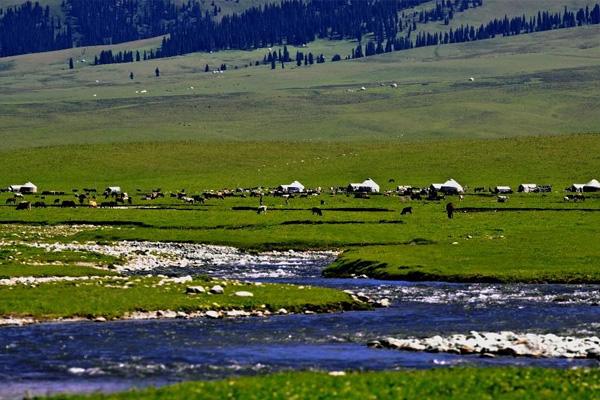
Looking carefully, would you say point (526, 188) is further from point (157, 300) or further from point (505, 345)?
point (505, 345)

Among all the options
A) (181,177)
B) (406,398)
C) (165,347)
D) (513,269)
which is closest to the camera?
(406,398)

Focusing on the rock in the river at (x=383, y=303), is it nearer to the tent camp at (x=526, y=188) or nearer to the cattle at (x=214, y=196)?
the cattle at (x=214, y=196)

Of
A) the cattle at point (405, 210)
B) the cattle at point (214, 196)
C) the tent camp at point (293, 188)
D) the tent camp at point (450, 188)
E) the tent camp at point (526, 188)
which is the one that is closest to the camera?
the cattle at point (405, 210)

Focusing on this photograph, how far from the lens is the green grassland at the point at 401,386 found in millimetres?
24984

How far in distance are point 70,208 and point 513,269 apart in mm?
56735

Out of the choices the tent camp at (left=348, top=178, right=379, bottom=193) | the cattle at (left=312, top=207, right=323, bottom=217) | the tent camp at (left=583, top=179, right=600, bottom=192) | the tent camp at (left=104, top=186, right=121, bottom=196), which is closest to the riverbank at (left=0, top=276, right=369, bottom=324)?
the cattle at (left=312, top=207, right=323, bottom=217)

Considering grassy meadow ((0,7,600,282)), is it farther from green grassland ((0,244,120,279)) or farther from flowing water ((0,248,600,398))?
green grassland ((0,244,120,279))

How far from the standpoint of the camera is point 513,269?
2056 inches

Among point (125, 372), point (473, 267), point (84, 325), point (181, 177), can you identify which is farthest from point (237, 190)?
point (125, 372)

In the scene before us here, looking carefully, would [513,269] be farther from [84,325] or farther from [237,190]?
[237,190]

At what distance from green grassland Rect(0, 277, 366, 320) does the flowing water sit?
1.26m

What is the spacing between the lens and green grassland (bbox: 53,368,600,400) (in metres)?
25.0

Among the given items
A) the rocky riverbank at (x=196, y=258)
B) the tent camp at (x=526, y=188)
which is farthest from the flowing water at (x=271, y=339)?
the tent camp at (x=526, y=188)

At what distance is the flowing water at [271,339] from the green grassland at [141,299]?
1262 mm
